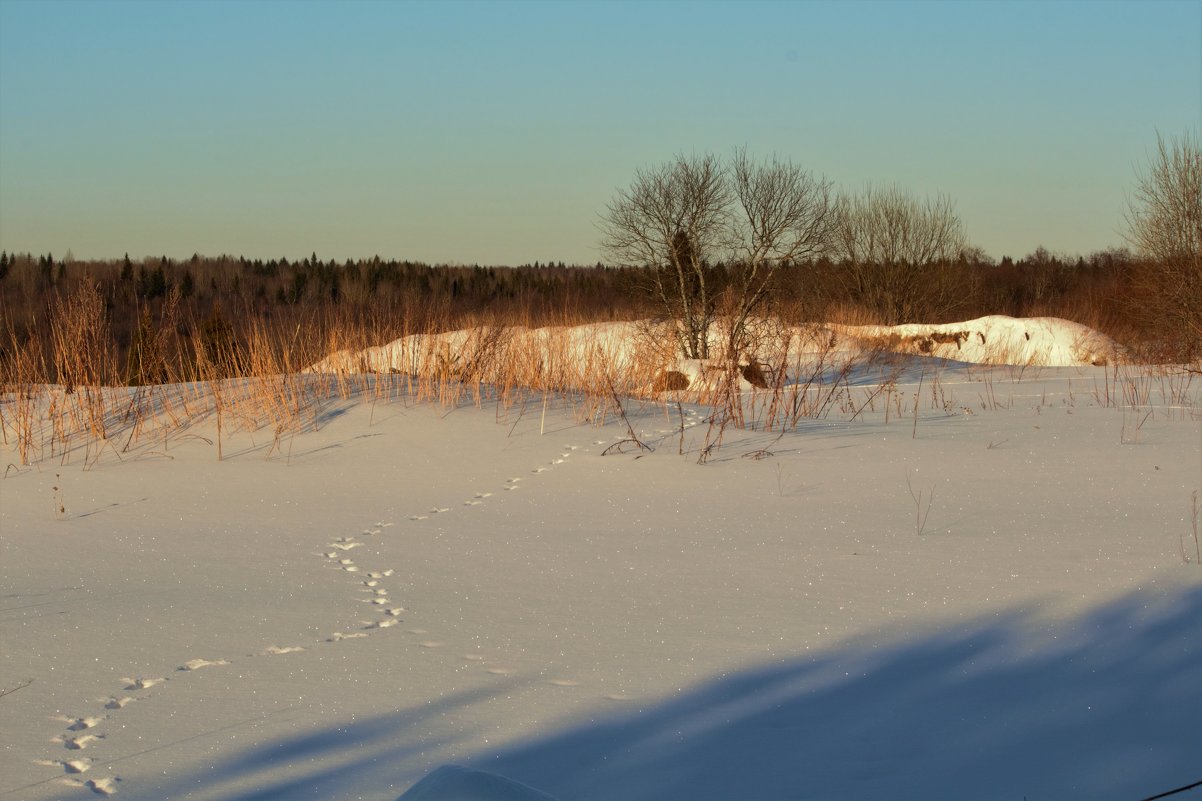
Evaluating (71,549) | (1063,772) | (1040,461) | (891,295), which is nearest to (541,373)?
(1040,461)

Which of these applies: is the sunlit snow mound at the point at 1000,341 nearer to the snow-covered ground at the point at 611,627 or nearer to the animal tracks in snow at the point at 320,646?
the snow-covered ground at the point at 611,627

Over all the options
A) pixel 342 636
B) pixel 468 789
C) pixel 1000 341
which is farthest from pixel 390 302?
pixel 1000 341

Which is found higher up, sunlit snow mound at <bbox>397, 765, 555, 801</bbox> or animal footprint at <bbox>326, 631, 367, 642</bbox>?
sunlit snow mound at <bbox>397, 765, 555, 801</bbox>

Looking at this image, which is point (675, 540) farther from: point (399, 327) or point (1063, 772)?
point (399, 327)

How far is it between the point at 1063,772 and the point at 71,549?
3.65 meters

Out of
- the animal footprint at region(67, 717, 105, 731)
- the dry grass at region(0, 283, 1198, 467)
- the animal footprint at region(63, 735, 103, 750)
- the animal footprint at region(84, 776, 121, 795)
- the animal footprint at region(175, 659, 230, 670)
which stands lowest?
the animal footprint at region(84, 776, 121, 795)

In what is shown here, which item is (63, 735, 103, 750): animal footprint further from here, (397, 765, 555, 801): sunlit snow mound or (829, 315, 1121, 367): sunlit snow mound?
(829, 315, 1121, 367): sunlit snow mound

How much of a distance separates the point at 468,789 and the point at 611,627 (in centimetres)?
140

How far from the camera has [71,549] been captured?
4117 millimetres

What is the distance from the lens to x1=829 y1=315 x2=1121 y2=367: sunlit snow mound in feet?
61.3

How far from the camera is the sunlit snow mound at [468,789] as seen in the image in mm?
1623

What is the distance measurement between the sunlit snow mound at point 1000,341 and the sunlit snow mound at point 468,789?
16.9 m

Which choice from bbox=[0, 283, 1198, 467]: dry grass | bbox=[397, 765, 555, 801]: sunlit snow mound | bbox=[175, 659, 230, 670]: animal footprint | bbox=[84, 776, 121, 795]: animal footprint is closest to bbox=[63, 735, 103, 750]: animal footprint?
bbox=[84, 776, 121, 795]: animal footprint

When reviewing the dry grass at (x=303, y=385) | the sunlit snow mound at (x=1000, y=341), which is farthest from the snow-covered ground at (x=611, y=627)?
the sunlit snow mound at (x=1000, y=341)
